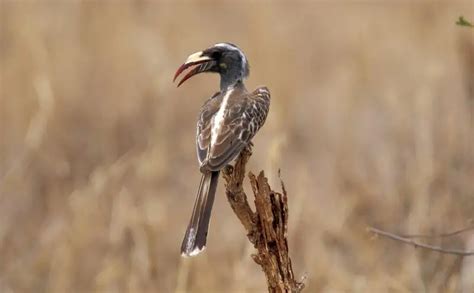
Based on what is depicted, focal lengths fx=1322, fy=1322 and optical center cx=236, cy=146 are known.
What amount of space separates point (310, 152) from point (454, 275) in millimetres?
4184

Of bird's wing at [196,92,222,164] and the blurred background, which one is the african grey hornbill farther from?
the blurred background

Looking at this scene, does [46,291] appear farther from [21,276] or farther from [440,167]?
[440,167]

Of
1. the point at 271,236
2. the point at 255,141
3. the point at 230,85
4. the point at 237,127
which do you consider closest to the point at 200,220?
the point at 271,236

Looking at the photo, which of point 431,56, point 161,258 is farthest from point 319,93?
point 161,258

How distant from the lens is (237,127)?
4.75 metres

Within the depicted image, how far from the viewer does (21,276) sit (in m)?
7.43

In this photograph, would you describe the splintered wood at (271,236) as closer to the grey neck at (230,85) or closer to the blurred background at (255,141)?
the grey neck at (230,85)

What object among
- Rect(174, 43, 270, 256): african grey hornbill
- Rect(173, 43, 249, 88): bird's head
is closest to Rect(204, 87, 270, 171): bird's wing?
Rect(174, 43, 270, 256): african grey hornbill

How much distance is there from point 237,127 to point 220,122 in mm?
99

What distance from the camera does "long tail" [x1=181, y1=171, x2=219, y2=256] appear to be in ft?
13.8

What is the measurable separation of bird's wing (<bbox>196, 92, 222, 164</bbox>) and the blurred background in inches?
38.3

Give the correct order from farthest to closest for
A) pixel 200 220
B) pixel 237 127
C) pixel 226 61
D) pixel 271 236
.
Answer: pixel 226 61, pixel 237 127, pixel 200 220, pixel 271 236

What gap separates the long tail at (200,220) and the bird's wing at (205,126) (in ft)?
0.40

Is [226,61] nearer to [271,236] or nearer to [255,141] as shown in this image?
[271,236]
